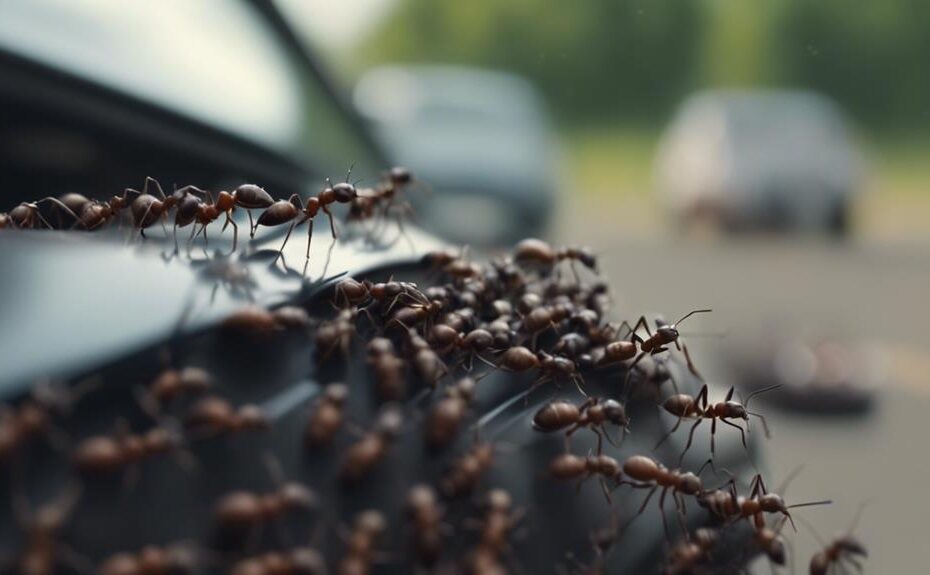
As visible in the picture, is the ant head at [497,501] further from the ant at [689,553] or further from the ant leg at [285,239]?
the ant leg at [285,239]

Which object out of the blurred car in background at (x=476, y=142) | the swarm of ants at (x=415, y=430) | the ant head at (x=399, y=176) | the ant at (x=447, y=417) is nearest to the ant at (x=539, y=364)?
the swarm of ants at (x=415, y=430)

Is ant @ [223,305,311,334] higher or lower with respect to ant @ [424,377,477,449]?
higher

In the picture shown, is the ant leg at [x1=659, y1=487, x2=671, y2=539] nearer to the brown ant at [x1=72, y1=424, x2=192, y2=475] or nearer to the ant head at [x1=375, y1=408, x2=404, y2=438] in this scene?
the ant head at [x1=375, y1=408, x2=404, y2=438]

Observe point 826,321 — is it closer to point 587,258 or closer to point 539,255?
point 587,258

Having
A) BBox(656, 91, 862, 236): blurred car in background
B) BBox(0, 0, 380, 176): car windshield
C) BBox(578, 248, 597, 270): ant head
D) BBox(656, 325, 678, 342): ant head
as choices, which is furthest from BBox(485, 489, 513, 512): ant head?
BBox(656, 91, 862, 236): blurred car in background

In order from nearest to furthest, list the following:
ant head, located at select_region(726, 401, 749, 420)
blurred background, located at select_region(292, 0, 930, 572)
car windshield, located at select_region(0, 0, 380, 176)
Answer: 1. ant head, located at select_region(726, 401, 749, 420)
2. car windshield, located at select_region(0, 0, 380, 176)
3. blurred background, located at select_region(292, 0, 930, 572)

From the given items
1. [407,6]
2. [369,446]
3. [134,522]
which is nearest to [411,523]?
[369,446]
